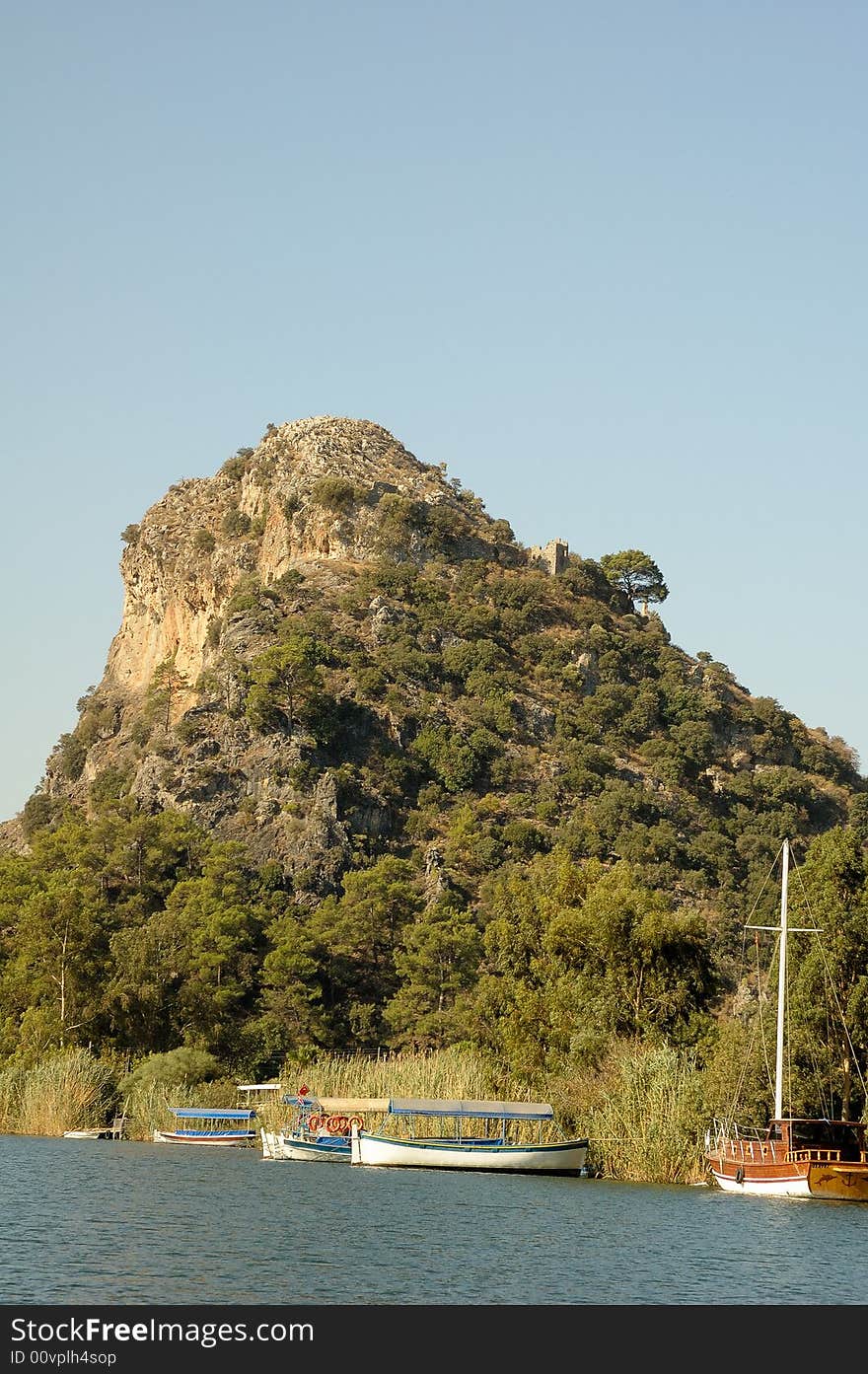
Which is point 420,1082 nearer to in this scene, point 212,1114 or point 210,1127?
point 212,1114

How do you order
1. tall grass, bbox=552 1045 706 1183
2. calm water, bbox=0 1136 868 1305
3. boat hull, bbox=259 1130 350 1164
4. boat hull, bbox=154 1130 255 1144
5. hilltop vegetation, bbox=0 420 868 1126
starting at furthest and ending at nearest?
hilltop vegetation, bbox=0 420 868 1126
boat hull, bbox=154 1130 255 1144
boat hull, bbox=259 1130 350 1164
tall grass, bbox=552 1045 706 1183
calm water, bbox=0 1136 868 1305

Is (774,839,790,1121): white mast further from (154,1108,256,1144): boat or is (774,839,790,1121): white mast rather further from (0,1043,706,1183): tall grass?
(154,1108,256,1144): boat

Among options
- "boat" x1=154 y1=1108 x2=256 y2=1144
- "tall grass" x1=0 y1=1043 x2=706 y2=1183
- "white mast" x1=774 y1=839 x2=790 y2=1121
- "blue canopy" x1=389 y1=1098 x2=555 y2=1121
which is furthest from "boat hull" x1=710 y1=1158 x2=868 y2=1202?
"boat" x1=154 y1=1108 x2=256 y2=1144

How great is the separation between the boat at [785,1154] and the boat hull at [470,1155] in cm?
761

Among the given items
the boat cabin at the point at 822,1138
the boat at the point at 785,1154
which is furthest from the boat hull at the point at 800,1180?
the boat cabin at the point at 822,1138

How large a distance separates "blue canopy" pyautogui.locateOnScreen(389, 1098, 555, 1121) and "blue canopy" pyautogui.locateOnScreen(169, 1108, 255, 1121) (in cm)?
1445

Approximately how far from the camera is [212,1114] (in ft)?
264

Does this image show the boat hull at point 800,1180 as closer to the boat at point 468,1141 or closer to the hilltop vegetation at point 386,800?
the boat at point 468,1141

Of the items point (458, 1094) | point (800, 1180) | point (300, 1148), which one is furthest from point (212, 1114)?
point (800, 1180)

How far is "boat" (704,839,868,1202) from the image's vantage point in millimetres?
52656

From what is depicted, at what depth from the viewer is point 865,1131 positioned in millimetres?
56281

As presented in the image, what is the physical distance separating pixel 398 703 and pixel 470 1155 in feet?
256

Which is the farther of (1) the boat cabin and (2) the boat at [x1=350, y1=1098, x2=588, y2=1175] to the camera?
(2) the boat at [x1=350, y1=1098, x2=588, y2=1175]
